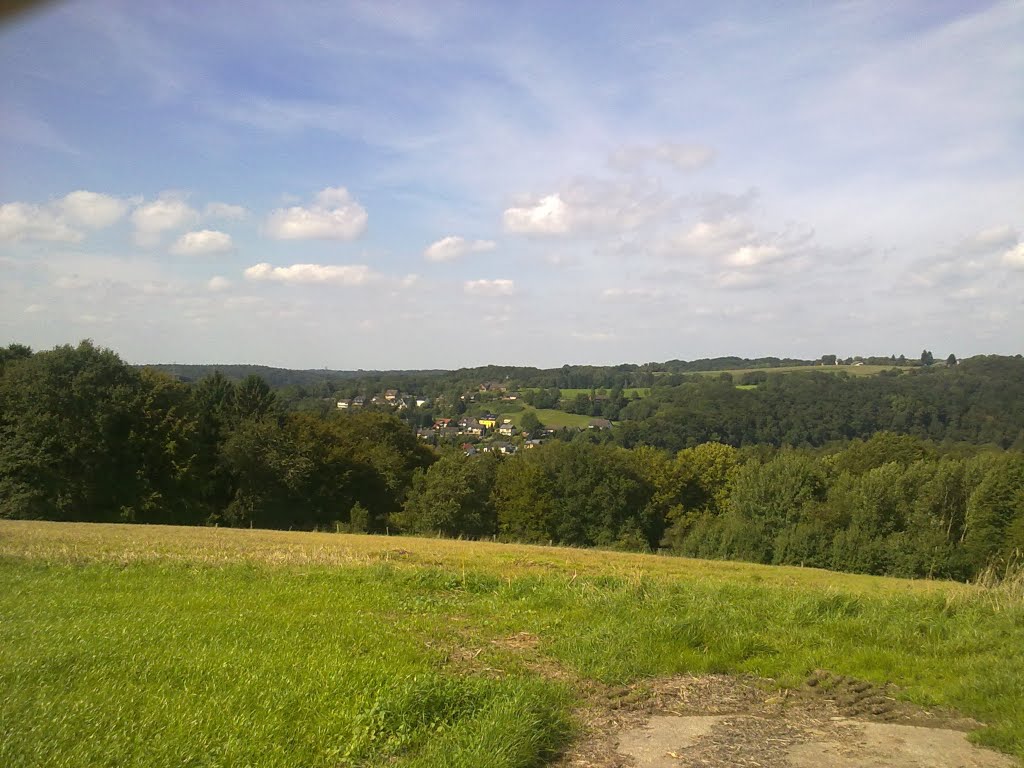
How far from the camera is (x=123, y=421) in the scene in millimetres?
42438

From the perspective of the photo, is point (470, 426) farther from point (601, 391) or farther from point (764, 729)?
point (764, 729)

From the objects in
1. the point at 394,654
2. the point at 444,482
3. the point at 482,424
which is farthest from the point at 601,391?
the point at 394,654

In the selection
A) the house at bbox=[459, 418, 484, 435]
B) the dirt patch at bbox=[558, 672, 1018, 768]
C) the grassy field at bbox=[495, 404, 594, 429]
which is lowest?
the house at bbox=[459, 418, 484, 435]

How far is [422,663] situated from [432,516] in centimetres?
4409

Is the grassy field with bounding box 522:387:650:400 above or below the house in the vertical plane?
above

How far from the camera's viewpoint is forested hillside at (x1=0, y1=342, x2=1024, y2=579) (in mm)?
39875

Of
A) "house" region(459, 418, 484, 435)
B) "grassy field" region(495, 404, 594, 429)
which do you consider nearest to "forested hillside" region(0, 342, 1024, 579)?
"house" region(459, 418, 484, 435)

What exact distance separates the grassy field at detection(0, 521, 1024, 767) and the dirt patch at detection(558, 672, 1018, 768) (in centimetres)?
25

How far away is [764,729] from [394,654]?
3.74 metres

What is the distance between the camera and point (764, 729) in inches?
229

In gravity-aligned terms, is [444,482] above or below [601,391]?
below

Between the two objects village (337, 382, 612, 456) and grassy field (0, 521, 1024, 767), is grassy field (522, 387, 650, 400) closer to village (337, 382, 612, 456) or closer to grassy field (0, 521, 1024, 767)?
village (337, 382, 612, 456)

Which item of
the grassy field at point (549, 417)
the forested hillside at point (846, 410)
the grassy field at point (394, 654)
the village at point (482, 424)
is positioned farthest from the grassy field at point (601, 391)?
the grassy field at point (394, 654)

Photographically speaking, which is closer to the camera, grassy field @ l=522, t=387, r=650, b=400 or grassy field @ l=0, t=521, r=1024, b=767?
grassy field @ l=0, t=521, r=1024, b=767
